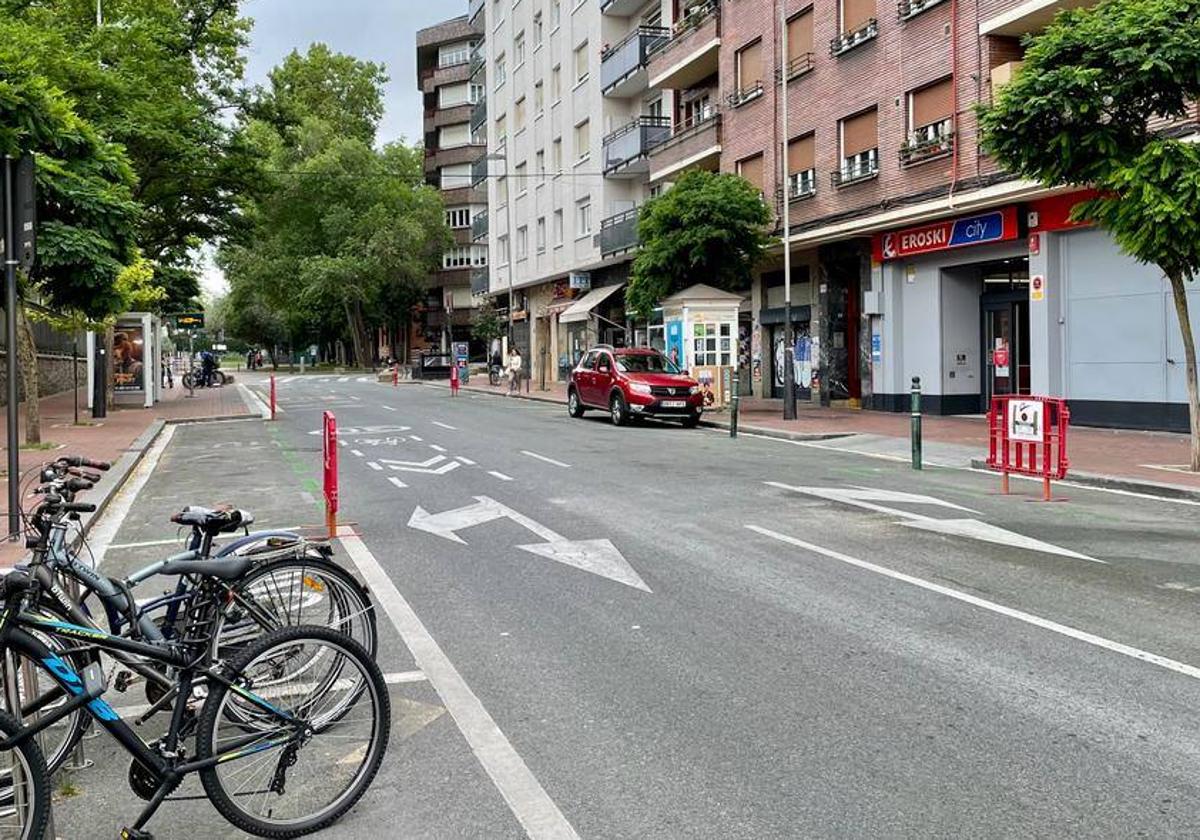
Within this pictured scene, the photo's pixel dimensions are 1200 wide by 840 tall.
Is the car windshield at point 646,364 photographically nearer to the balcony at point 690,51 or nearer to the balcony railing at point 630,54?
the balcony at point 690,51

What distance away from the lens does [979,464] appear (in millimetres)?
14656

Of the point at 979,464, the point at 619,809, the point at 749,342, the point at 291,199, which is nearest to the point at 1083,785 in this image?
the point at 619,809

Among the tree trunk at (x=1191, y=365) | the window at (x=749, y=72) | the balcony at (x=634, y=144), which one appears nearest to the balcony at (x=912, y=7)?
the window at (x=749, y=72)

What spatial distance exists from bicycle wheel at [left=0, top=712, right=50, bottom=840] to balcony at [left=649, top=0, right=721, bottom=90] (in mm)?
30640

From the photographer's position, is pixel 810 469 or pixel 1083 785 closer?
pixel 1083 785

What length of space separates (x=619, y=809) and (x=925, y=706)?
1709 millimetres

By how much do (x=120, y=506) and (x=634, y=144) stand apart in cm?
2745

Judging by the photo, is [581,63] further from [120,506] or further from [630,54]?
[120,506]

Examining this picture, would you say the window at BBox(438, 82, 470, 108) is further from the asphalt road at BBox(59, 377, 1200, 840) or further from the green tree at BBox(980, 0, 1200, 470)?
the asphalt road at BBox(59, 377, 1200, 840)

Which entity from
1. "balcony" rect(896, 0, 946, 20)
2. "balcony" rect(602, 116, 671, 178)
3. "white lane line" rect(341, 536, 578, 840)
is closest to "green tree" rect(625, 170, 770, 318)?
"balcony" rect(896, 0, 946, 20)

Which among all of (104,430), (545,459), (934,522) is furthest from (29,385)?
(934,522)

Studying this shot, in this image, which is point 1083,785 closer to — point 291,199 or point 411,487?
point 411,487

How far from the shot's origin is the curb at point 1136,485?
11539mm

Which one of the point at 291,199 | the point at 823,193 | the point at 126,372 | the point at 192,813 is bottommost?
the point at 192,813
